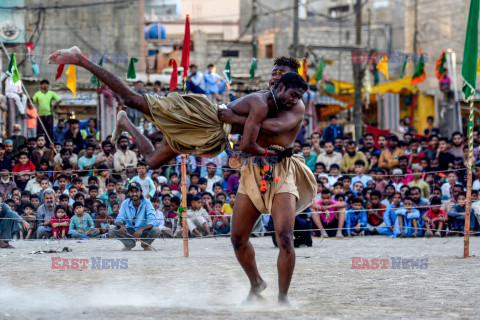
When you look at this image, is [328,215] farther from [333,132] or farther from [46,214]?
[46,214]

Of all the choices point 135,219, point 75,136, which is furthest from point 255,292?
point 75,136

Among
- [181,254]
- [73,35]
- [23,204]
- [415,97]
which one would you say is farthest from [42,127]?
[415,97]

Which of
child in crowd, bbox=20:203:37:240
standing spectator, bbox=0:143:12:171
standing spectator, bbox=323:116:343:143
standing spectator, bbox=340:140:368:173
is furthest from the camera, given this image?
standing spectator, bbox=323:116:343:143

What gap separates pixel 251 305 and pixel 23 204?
24.1ft

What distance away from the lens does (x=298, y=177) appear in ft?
22.7

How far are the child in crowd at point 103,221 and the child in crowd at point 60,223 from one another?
485mm

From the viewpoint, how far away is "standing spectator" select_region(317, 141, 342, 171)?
53.4ft

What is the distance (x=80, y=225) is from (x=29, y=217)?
85 centimetres

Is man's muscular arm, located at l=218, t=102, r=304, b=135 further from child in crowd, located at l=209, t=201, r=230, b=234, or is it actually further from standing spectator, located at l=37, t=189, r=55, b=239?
child in crowd, located at l=209, t=201, r=230, b=234

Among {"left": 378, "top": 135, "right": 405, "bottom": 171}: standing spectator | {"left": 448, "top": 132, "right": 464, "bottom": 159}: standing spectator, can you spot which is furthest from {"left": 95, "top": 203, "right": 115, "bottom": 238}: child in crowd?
{"left": 448, "top": 132, "right": 464, "bottom": 159}: standing spectator

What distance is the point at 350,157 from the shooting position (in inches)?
640

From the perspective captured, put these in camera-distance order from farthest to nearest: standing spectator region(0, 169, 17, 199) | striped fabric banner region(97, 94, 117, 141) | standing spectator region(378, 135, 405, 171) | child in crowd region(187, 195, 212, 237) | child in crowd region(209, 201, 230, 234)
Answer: striped fabric banner region(97, 94, 117, 141), standing spectator region(378, 135, 405, 171), child in crowd region(209, 201, 230, 234), child in crowd region(187, 195, 212, 237), standing spectator region(0, 169, 17, 199)

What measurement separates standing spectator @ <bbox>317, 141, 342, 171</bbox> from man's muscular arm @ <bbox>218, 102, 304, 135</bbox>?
9718 millimetres

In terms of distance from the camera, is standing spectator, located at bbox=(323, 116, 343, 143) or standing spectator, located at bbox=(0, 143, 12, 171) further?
standing spectator, located at bbox=(323, 116, 343, 143)
